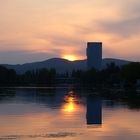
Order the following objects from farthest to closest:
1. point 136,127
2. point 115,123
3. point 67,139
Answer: point 115,123, point 136,127, point 67,139

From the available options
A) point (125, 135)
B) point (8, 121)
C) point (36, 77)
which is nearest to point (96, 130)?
point (125, 135)

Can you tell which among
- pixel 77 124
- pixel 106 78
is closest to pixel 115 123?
pixel 77 124

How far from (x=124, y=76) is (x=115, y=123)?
86947 millimetres

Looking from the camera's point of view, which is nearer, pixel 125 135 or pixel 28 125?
pixel 125 135

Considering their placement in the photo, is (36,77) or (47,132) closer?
(47,132)

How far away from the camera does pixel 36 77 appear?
19500 cm

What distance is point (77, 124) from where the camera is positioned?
73.0ft

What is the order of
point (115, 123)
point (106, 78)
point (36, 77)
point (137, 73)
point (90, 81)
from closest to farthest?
1. point (115, 123)
2. point (137, 73)
3. point (106, 78)
4. point (90, 81)
5. point (36, 77)

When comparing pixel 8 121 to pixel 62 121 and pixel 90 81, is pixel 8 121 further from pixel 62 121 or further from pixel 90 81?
pixel 90 81

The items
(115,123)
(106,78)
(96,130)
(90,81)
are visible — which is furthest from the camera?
(90,81)

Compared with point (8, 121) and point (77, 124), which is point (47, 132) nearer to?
point (77, 124)

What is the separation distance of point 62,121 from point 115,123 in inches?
113

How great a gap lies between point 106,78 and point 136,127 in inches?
4823

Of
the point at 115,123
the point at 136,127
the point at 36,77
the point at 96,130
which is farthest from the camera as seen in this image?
the point at 36,77
